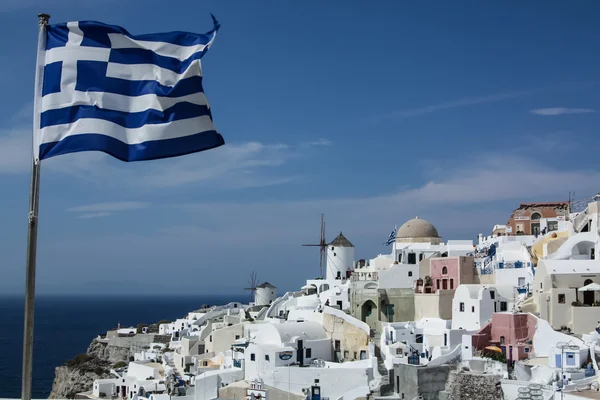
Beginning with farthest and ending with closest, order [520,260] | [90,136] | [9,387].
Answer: [9,387] < [520,260] < [90,136]

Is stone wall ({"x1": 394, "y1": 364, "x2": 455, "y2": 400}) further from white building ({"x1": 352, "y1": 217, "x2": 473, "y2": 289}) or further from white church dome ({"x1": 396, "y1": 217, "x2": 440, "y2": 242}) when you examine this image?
white church dome ({"x1": 396, "y1": 217, "x2": 440, "y2": 242})

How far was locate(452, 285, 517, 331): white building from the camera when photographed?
33.4m

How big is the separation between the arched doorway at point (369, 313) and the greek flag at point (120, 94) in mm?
32948

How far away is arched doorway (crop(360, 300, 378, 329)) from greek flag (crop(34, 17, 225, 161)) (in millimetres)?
32948

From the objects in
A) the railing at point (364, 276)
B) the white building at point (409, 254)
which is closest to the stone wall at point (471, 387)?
the white building at point (409, 254)

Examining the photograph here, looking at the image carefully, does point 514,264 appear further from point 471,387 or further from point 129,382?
point 129,382

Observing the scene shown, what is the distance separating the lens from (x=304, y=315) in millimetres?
40719

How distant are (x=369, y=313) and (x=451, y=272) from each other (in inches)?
209

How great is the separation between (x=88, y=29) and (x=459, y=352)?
2492 cm

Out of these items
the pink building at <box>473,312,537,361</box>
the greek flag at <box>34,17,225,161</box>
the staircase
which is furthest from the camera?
the pink building at <box>473,312,537,361</box>

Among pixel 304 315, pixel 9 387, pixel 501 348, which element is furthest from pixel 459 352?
pixel 9 387

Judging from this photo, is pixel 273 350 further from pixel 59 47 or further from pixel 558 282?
pixel 59 47

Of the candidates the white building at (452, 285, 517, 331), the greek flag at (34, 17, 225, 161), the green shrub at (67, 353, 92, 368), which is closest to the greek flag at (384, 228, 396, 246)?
the white building at (452, 285, 517, 331)

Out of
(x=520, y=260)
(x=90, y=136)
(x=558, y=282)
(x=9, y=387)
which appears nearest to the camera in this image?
(x=90, y=136)
